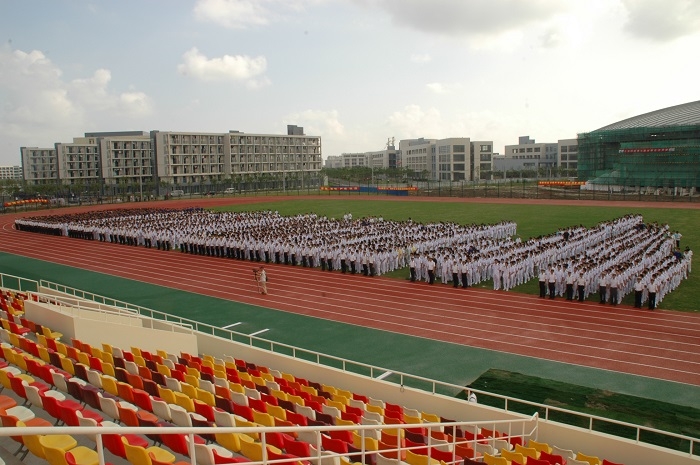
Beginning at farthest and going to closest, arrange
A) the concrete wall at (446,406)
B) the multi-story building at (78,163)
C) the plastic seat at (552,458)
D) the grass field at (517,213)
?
the multi-story building at (78,163), the grass field at (517,213), the concrete wall at (446,406), the plastic seat at (552,458)

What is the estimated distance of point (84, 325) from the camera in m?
11.0

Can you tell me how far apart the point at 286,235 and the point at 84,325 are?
17924mm

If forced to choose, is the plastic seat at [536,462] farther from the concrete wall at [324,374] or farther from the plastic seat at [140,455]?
the plastic seat at [140,455]

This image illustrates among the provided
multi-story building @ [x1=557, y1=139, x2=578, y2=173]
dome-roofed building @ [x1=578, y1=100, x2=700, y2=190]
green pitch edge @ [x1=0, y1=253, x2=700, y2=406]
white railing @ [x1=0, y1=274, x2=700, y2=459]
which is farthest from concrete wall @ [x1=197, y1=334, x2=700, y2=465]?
multi-story building @ [x1=557, y1=139, x2=578, y2=173]

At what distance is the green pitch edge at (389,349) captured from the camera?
11297 millimetres

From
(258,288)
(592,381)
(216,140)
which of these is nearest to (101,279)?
(258,288)

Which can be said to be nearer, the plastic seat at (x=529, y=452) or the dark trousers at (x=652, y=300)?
the plastic seat at (x=529, y=452)

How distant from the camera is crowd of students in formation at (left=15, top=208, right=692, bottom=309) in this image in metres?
18.3

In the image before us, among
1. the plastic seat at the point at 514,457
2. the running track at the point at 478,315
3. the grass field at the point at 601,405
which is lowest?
the grass field at the point at 601,405

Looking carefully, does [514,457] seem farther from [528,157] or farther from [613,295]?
[528,157]

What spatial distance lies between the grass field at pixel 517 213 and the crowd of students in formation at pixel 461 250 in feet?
3.29

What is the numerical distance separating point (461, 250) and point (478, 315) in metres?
7.13

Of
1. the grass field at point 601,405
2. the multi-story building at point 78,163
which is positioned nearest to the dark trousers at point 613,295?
the grass field at point 601,405

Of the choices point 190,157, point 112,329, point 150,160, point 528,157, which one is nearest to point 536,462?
point 112,329
